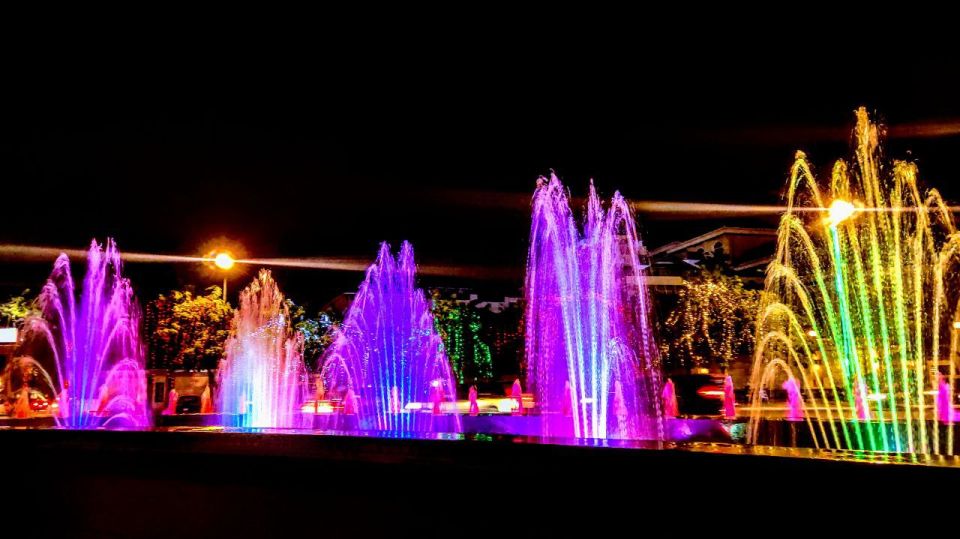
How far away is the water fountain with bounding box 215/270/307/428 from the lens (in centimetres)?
1925

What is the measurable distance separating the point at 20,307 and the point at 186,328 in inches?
407

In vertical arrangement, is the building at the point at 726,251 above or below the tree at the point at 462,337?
above

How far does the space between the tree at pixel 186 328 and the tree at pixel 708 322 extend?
2036cm

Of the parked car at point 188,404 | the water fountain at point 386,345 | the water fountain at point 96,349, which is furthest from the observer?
the parked car at point 188,404

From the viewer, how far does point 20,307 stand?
3375cm

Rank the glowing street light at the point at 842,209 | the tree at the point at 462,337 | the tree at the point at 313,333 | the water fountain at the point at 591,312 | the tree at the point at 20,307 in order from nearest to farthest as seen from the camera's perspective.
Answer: the water fountain at the point at 591,312 → the glowing street light at the point at 842,209 → the tree at the point at 20,307 → the tree at the point at 313,333 → the tree at the point at 462,337

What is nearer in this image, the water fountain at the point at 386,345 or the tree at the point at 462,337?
the water fountain at the point at 386,345

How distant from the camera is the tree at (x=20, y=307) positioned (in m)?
33.2

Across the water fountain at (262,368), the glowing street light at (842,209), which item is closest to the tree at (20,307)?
the water fountain at (262,368)

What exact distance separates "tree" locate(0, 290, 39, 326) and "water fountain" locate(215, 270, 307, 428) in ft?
49.8

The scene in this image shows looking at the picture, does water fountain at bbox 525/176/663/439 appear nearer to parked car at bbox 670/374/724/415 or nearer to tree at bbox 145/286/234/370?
parked car at bbox 670/374/724/415

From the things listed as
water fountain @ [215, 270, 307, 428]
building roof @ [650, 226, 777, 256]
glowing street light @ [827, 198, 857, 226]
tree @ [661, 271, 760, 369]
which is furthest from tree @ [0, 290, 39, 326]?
building roof @ [650, 226, 777, 256]

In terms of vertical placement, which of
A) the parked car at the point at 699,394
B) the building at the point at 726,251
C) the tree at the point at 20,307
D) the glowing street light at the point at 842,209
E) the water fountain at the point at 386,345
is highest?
the building at the point at 726,251

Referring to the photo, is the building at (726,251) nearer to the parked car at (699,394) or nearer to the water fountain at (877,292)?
the water fountain at (877,292)
